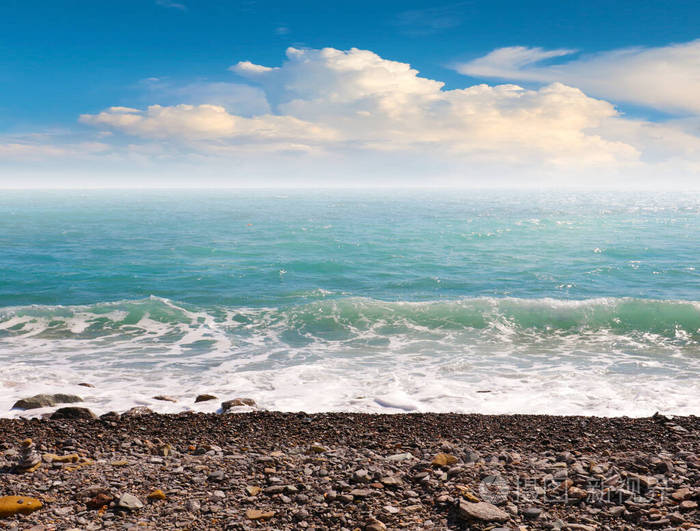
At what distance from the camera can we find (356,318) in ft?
66.0

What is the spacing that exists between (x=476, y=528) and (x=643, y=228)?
66192mm

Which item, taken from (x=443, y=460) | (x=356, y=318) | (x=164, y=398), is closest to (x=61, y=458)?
(x=164, y=398)

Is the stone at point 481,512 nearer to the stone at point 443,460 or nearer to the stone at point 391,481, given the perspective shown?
the stone at point 391,481

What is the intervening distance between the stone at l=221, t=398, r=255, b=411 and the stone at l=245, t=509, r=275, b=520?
15.4 ft

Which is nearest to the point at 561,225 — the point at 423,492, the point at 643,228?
the point at 643,228

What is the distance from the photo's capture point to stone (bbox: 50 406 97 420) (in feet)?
28.1

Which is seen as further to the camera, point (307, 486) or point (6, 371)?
point (6, 371)

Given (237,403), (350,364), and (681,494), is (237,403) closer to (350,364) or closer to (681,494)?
(350,364)

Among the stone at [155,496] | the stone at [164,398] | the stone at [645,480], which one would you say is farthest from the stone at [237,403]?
the stone at [645,480]

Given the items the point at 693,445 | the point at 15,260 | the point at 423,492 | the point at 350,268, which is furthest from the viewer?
the point at 15,260

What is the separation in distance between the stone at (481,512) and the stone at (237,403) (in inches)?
231

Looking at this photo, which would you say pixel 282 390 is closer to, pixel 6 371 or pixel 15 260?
pixel 6 371

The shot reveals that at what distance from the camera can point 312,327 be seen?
19.1m

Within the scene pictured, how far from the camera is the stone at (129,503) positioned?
5.12m
